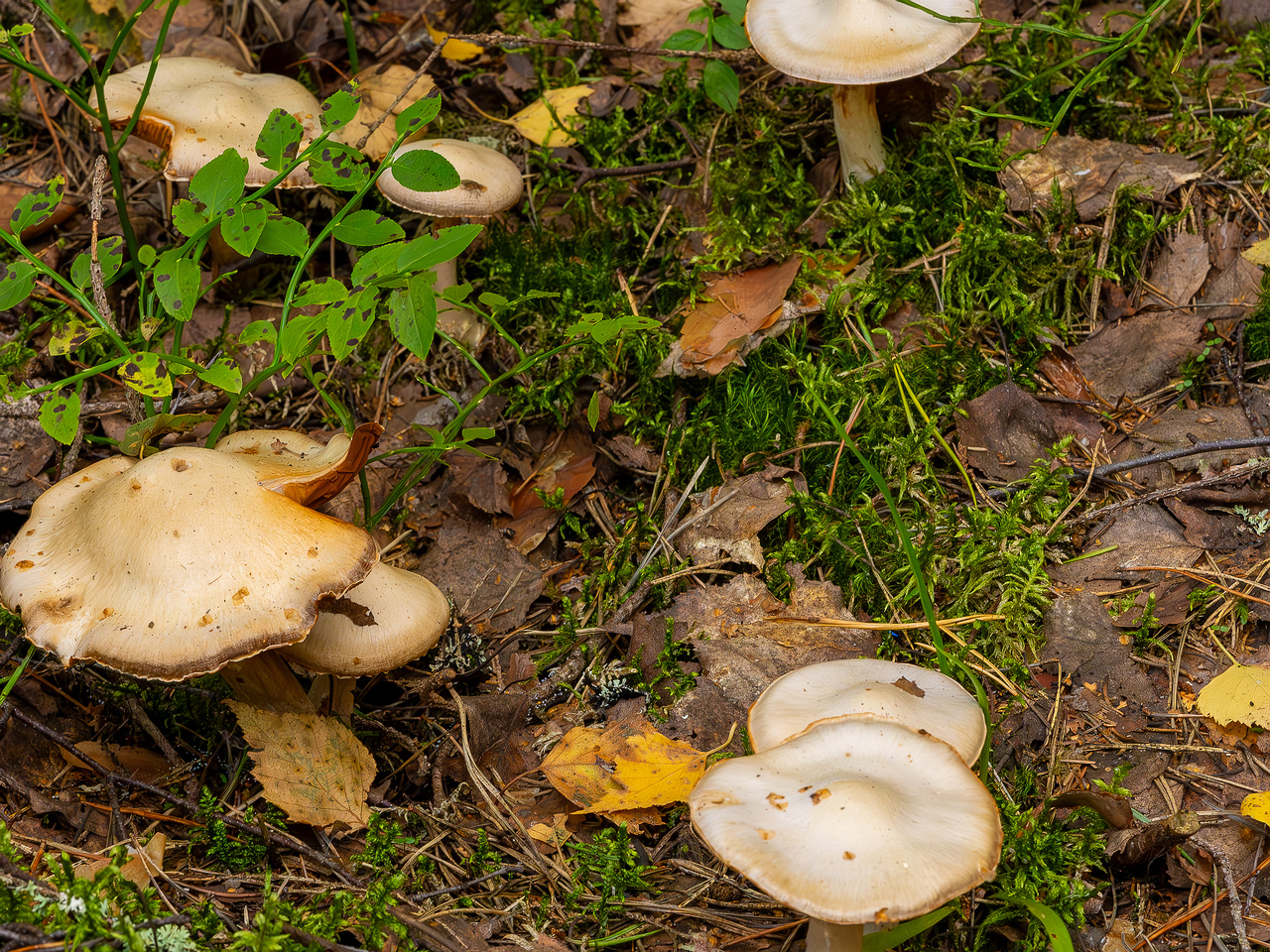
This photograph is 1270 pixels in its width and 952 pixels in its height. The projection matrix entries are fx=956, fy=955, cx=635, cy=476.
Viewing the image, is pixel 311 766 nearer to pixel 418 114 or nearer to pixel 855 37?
pixel 418 114

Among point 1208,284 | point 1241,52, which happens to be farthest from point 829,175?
point 1241,52

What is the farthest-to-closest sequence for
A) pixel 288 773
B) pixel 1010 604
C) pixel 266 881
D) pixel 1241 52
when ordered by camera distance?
pixel 1241 52 < pixel 1010 604 < pixel 288 773 < pixel 266 881

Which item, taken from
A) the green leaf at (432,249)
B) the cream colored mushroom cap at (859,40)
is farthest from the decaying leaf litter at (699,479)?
the cream colored mushroom cap at (859,40)

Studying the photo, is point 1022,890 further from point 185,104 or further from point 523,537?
point 185,104

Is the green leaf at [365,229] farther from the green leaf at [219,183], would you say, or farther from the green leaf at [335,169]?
the green leaf at [219,183]

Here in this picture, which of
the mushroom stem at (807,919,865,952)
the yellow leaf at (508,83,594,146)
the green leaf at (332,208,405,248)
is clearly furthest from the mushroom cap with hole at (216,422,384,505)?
the yellow leaf at (508,83,594,146)

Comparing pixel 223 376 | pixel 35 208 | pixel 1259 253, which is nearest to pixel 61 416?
pixel 223 376

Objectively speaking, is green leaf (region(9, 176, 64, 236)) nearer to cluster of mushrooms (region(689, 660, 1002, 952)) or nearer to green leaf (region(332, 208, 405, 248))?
green leaf (region(332, 208, 405, 248))
